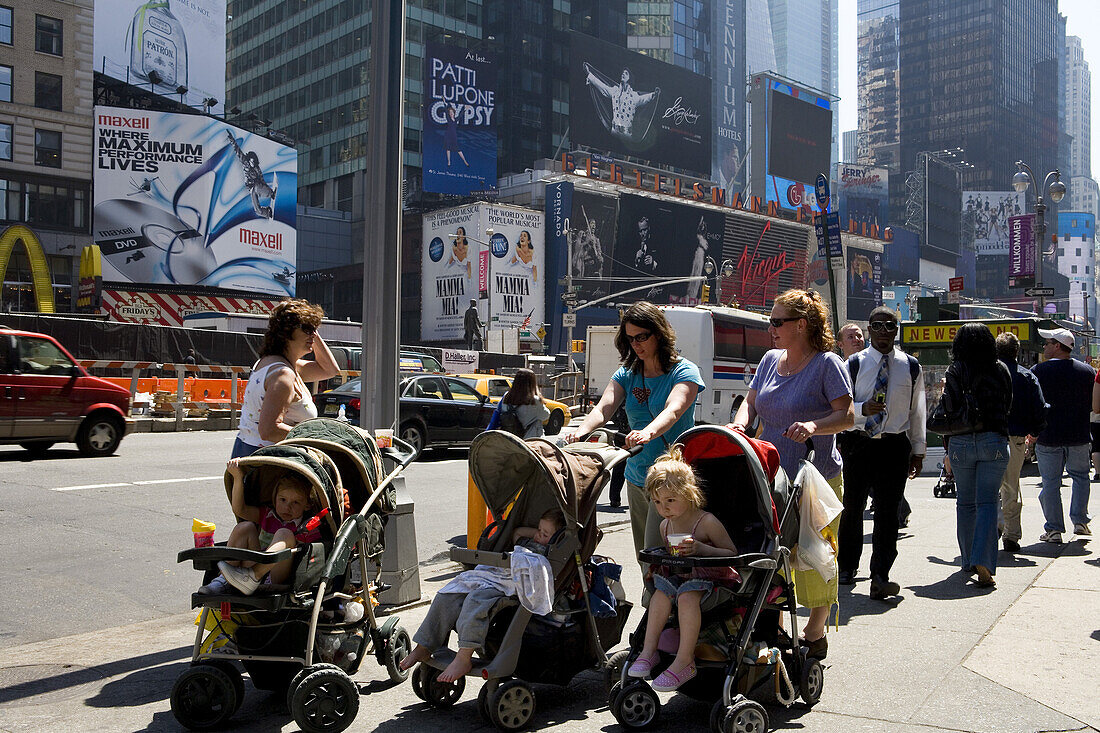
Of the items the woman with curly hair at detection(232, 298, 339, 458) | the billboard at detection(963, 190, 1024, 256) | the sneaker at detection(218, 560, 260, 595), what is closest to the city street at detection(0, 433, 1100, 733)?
the sneaker at detection(218, 560, 260, 595)

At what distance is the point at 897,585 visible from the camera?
260 inches

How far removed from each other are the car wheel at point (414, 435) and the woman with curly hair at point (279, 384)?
38.9 feet

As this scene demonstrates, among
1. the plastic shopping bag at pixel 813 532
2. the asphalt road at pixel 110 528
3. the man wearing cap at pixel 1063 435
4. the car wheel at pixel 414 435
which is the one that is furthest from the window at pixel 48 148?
the plastic shopping bag at pixel 813 532

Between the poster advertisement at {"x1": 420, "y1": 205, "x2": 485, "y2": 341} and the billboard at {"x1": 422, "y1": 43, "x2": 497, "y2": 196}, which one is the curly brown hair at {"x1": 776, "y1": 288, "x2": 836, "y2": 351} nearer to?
the poster advertisement at {"x1": 420, "y1": 205, "x2": 485, "y2": 341}

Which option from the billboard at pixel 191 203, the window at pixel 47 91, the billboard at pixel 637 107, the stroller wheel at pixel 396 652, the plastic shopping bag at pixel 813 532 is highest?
the billboard at pixel 637 107

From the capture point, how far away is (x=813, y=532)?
448cm

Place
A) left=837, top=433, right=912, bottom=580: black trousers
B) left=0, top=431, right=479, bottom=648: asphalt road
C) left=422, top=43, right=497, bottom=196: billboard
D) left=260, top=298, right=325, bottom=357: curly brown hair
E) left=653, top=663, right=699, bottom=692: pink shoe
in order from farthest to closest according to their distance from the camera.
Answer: left=422, top=43, right=497, bottom=196: billboard < left=0, top=431, right=479, bottom=648: asphalt road < left=837, top=433, right=912, bottom=580: black trousers < left=260, top=298, right=325, bottom=357: curly brown hair < left=653, top=663, right=699, bottom=692: pink shoe

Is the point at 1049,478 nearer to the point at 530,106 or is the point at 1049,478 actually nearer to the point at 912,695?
the point at 912,695

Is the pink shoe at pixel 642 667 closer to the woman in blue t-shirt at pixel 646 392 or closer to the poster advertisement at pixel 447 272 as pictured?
the woman in blue t-shirt at pixel 646 392

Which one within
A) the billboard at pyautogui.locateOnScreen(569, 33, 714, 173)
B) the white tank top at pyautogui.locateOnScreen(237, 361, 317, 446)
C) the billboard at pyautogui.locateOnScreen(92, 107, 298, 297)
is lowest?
the white tank top at pyautogui.locateOnScreen(237, 361, 317, 446)

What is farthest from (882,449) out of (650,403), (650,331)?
(650,331)

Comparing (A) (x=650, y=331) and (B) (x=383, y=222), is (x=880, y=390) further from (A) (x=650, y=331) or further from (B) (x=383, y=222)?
(B) (x=383, y=222)

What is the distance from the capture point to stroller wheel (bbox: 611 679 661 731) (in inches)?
159

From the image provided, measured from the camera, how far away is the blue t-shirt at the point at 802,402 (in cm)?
524
